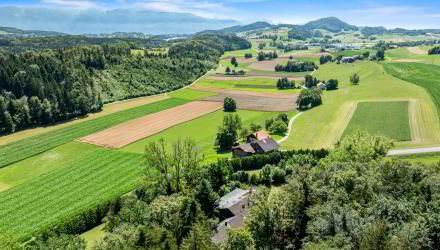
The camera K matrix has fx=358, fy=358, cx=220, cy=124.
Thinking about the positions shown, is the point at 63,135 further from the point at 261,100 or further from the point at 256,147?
the point at 261,100

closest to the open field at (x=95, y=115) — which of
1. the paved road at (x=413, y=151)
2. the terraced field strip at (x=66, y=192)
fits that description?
the terraced field strip at (x=66, y=192)

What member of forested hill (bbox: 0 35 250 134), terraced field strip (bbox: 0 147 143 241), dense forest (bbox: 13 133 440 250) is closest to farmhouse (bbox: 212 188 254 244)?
dense forest (bbox: 13 133 440 250)

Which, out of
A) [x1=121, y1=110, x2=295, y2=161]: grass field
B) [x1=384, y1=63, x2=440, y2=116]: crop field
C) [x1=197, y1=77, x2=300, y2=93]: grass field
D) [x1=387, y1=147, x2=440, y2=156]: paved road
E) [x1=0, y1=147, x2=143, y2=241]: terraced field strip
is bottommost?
[x1=0, y1=147, x2=143, y2=241]: terraced field strip

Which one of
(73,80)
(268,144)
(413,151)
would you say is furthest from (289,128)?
(73,80)

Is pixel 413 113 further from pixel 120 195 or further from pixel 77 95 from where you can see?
pixel 77 95

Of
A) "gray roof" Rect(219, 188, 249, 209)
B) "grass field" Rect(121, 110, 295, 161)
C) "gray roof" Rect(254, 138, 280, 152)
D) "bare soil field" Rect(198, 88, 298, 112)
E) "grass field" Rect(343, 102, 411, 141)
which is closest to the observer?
"gray roof" Rect(219, 188, 249, 209)

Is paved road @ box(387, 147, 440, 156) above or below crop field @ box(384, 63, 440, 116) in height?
below

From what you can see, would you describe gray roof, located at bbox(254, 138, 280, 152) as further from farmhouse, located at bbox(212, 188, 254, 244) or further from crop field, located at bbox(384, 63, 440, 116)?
crop field, located at bbox(384, 63, 440, 116)
